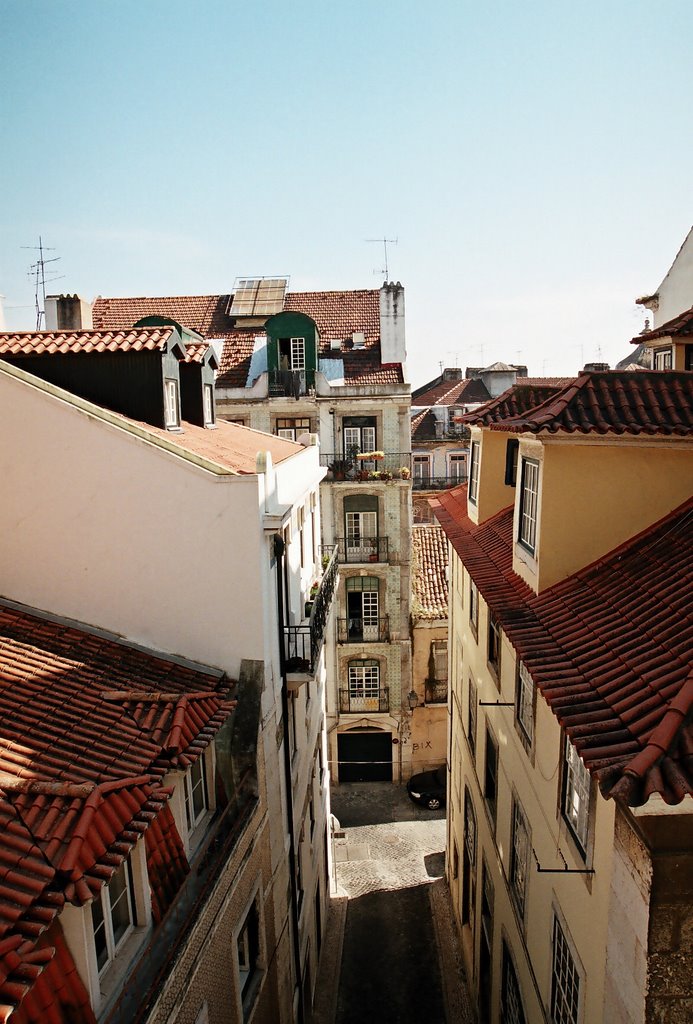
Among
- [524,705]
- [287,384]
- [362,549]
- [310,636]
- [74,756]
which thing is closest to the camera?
[74,756]

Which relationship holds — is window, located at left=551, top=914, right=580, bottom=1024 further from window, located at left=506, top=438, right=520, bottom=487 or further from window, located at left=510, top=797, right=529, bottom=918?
window, located at left=506, top=438, right=520, bottom=487

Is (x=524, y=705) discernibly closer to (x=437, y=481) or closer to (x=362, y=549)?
(x=362, y=549)

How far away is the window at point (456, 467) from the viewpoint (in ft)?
149

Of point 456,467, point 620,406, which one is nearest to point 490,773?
point 620,406

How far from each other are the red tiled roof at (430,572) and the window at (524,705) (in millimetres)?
17655

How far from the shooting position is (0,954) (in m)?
4.89

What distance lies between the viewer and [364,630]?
3002 centimetres

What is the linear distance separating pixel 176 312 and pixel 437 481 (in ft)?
68.3

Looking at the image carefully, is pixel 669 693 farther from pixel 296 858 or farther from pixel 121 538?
pixel 296 858

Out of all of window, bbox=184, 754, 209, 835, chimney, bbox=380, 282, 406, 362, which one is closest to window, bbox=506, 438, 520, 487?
window, bbox=184, 754, 209, 835

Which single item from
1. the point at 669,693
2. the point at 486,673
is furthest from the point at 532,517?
the point at 486,673

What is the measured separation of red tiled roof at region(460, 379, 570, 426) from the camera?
13297mm

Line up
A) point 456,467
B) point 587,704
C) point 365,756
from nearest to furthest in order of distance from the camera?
1. point 587,704
2. point 365,756
3. point 456,467

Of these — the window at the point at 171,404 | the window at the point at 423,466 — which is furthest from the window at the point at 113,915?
the window at the point at 423,466
